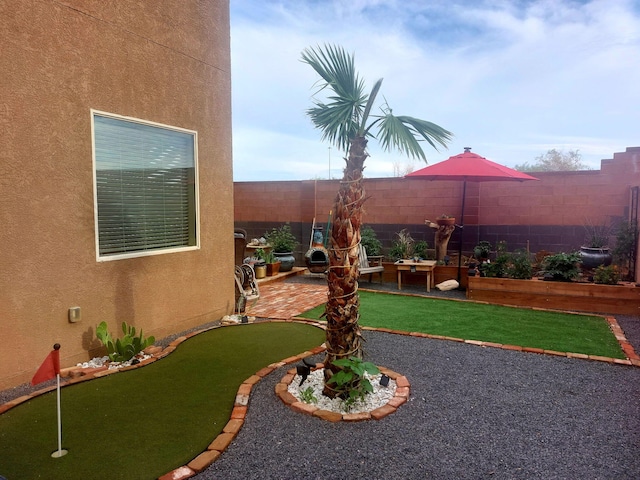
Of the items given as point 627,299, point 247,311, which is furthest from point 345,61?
point 627,299

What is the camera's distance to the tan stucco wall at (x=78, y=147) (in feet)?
11.1

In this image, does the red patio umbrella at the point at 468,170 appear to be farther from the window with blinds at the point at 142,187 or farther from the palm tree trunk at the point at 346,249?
the palm tree trunk at the point at 346,249

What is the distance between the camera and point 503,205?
28.2 feet

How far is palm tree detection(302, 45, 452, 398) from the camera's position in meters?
2.98

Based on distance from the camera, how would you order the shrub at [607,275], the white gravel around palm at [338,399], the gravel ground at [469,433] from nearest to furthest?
the gravel ground at [469,433]
the white gravel around palm at [338,399]
the shrub at [607,275]

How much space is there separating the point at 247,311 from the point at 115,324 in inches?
84.2

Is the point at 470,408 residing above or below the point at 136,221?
below

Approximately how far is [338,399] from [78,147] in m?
3.22

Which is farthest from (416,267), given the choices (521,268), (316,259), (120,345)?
(120,345)

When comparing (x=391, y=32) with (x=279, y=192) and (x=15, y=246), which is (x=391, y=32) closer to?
(x=279, y=192)

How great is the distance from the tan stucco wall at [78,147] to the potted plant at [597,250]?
6106 millimetres

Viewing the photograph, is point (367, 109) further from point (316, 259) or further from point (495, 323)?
point (316, 259)

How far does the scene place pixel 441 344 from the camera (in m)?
4.64

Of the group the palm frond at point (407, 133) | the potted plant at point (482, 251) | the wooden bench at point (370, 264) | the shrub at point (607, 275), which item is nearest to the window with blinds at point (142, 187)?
the palm frond at point (407, 133)
